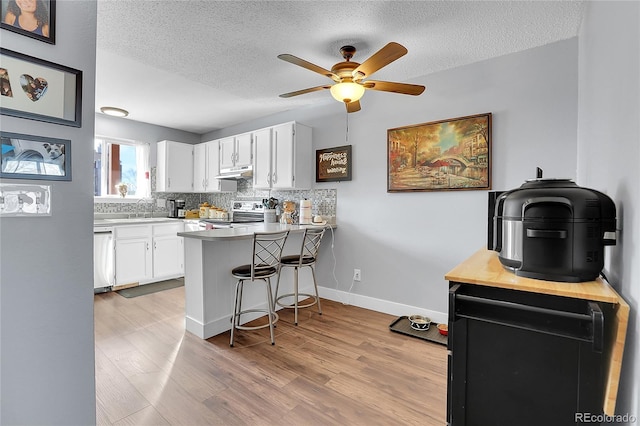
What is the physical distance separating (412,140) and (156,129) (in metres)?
4.25

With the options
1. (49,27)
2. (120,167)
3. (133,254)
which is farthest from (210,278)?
(120,167)

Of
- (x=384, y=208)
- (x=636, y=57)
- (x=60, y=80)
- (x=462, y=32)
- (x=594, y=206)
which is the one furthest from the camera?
(x=384, y=208)

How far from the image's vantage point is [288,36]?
2256 millimetres

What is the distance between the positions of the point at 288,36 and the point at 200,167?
3.38 metres

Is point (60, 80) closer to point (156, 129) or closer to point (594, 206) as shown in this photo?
point (594, 206)

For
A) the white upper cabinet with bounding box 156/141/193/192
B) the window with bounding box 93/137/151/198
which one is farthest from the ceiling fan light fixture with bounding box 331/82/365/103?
the window with bounding box 93/137/151/198

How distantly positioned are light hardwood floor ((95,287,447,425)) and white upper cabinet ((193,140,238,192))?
92.0 inches

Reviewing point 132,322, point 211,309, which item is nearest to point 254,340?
point 211,309

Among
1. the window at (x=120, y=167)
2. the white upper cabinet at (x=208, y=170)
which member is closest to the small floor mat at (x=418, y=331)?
the white upper cabinet at (x=208, y=170)

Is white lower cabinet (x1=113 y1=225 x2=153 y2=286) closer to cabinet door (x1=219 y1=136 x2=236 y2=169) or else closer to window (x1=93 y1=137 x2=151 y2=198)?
window (x1=93 y1=137 x2=151 y2=198)

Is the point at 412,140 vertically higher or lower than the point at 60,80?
higher

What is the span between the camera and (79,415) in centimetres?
124

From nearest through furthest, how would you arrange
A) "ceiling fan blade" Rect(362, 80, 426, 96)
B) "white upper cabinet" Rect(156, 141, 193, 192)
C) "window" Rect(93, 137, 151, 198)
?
"ceiling fan blade" Rect(362, 80, 426, 96) → "window" Rect(93, 137, 151, 198) → "white upper cabinet" Rect(156, 141, 193, 192)

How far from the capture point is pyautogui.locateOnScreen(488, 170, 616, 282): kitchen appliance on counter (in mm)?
996
